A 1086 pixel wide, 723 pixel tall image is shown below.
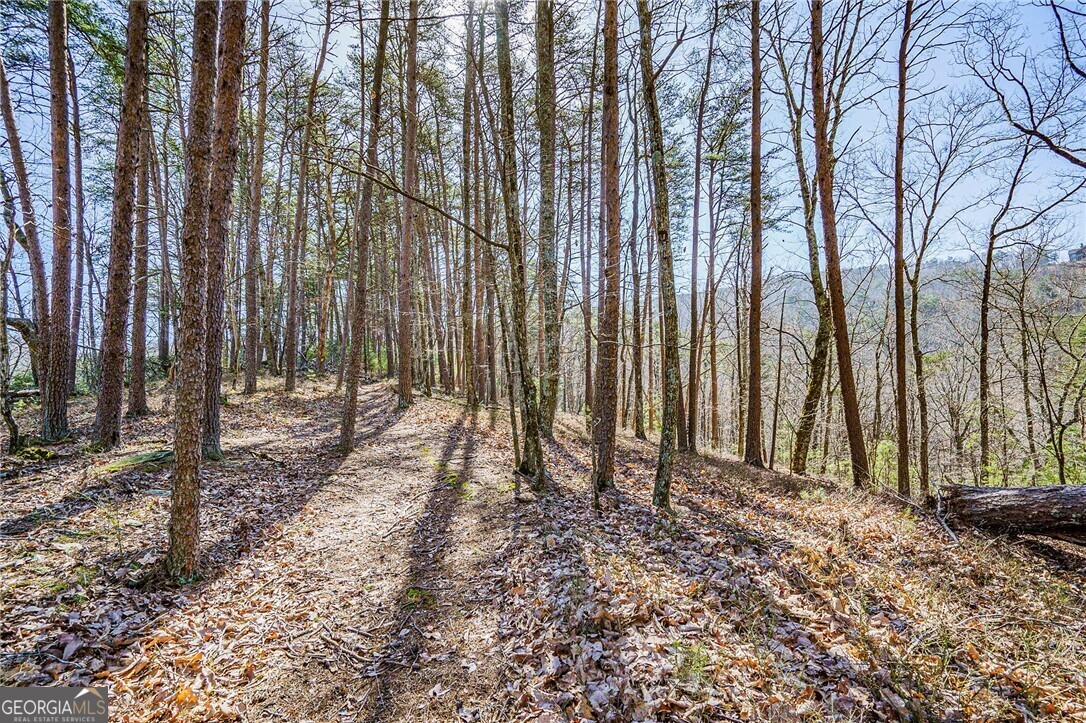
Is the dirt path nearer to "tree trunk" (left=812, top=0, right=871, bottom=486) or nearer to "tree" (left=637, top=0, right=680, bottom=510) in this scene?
"tree" (left=637, top=0, right=680, bottom=510)

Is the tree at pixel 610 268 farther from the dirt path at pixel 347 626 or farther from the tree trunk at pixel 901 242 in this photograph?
the tree trunk at pixel 901 242

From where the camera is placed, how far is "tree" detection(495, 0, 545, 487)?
682 cm

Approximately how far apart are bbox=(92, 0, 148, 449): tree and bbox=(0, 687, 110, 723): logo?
6.44 meters

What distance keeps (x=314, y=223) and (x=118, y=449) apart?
2159 cm

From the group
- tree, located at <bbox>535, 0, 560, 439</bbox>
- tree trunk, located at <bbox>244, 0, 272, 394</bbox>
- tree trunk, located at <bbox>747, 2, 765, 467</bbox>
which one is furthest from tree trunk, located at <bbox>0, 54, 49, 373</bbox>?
tree trunk, located at <bbox>747, 2, 765, 467</bbox>

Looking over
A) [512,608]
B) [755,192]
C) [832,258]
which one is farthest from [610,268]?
[755,192]

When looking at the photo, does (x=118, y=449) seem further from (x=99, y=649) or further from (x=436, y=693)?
(x=436, y=693)

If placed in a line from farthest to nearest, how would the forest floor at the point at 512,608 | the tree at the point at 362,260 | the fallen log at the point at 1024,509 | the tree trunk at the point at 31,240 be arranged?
the tree at the point at 362,260 < the tree trunk at the point at 31,240 < the fallen log at the point at 1024,509 < the forest floor at the point at 512,608

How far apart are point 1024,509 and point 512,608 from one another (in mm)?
7144

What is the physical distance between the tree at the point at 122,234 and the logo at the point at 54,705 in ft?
21.1

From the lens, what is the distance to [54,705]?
2859 mm

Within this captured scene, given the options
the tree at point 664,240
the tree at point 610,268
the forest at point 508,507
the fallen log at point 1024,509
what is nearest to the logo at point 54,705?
the forest at point 508,507

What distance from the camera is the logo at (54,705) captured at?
280 centimetres

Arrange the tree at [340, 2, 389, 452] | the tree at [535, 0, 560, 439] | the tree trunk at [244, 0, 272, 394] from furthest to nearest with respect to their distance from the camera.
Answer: the tree trunk at [244, 0, 272, 394]
the tree at [340, 2, 389, 452]
the tree at [535, 0, 560, 439]
